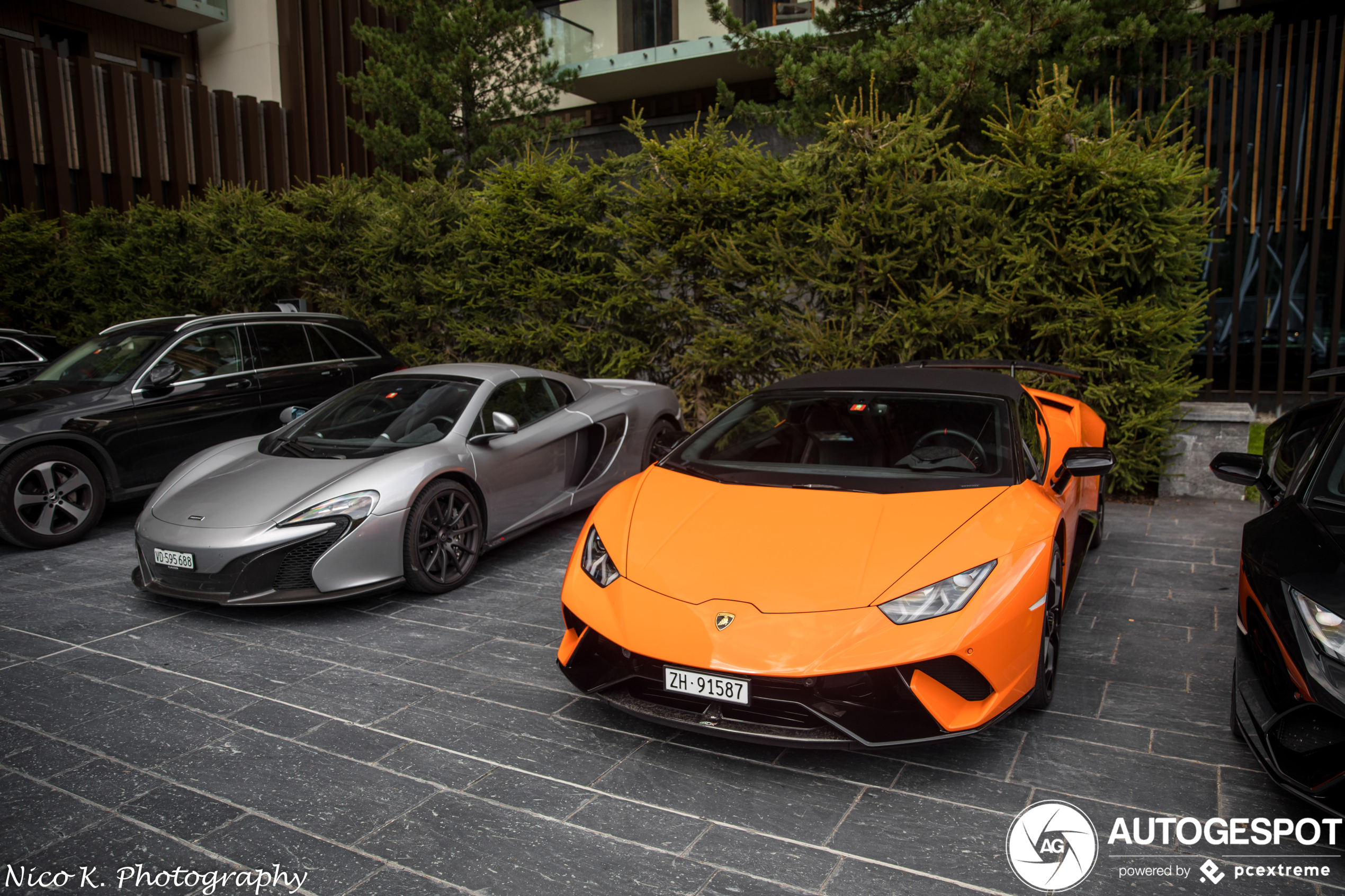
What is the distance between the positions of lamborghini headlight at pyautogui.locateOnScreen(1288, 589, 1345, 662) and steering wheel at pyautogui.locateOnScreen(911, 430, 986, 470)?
1.38 meters

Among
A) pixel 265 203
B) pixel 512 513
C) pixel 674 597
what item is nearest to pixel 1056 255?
pixel 512 513

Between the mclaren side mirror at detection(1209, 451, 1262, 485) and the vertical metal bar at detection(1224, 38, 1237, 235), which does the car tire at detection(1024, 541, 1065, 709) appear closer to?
the mclaren side mirror at detection(1209, 451, 1262, 485)

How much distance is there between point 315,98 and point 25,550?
2007cm

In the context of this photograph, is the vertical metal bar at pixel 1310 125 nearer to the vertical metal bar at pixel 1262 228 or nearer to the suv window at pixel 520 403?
the vertical metal bar at pixel 1262 228

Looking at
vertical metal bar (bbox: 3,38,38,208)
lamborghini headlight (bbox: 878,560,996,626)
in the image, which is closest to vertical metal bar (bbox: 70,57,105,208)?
vertical metal bar (bbox: 3,38,38,208)

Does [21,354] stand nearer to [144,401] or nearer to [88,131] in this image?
[144,401]

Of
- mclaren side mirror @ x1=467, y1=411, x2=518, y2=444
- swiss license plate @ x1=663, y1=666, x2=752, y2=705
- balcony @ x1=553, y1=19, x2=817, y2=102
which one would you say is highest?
balcony @ x1=553, y1=19, x2=817, y2=102

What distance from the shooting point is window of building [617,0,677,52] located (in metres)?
19.6

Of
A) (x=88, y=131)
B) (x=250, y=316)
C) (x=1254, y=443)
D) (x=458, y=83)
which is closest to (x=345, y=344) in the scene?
(x=250, y=316)

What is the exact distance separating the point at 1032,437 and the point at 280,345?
21.5ft

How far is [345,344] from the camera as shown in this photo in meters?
8.45

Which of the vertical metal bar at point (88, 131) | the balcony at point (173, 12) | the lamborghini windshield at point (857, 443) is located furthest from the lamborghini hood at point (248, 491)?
the balcony at point (173, 12)

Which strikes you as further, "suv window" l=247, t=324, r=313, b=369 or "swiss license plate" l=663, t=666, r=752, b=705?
"suv window" l=247, t=324, r=313, b=369

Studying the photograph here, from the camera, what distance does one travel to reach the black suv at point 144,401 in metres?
6.30
